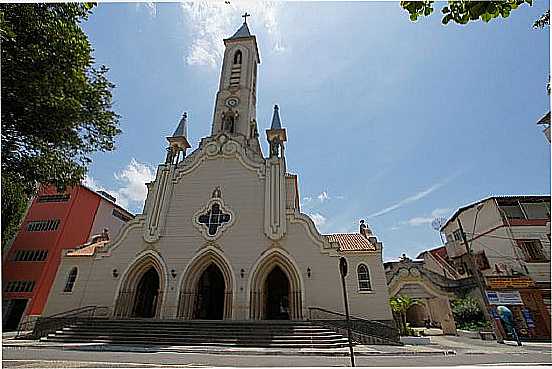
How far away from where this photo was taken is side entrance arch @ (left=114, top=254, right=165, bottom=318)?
17188 millimetres

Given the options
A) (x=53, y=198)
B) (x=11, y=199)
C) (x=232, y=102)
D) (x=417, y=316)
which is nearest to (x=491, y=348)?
(x=11, y=199)

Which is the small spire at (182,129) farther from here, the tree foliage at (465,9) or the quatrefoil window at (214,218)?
the tree foliage at (465,9)

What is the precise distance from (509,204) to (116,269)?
1056 inches

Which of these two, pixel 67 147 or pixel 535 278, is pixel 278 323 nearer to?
pixel 67 147

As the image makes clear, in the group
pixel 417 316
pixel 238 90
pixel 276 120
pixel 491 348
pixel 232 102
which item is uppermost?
pixel 238 90

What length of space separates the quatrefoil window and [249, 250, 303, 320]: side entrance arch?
3.31 m

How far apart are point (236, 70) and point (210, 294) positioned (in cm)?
1844

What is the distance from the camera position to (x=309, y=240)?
685 inches

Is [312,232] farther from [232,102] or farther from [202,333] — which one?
[232,102]

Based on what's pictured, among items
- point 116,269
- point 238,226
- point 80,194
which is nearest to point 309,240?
point 238,226

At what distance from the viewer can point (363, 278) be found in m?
16.8

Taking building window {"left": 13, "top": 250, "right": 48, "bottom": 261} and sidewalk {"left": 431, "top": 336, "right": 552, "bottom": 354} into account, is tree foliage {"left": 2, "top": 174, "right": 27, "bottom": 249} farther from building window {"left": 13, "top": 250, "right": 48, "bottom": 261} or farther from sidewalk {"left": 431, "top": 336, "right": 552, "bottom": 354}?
building window {"left": 13, "top": 250, "right": 48, "bottom": 261}

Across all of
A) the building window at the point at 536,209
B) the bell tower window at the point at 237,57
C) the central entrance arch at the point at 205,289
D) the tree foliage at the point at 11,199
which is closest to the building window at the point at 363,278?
the central entrance arch at the point at 205,289

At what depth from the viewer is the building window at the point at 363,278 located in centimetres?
1653
